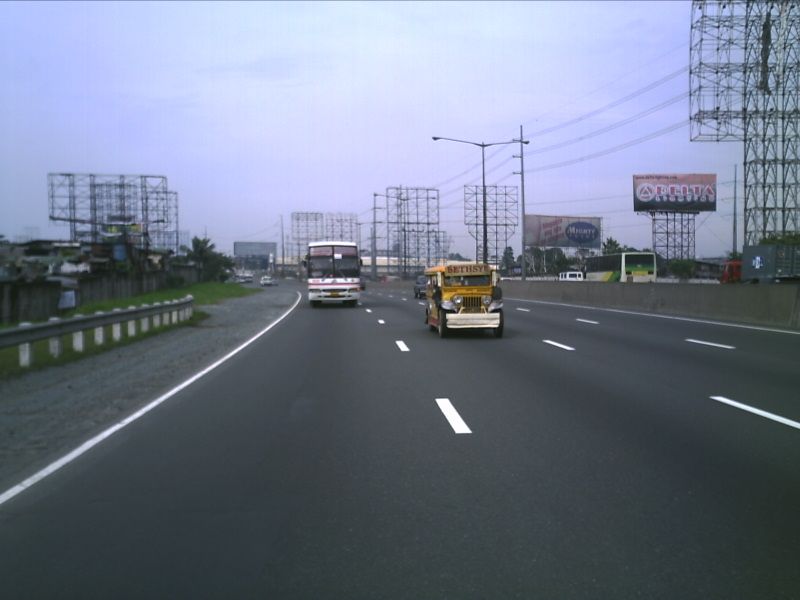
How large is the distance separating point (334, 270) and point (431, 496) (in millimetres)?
34855

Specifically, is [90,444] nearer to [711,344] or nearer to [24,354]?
[24,354]

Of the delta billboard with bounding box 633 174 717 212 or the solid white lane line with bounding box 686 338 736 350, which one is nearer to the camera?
the solid white lane line with bounding box 686 338 736 350

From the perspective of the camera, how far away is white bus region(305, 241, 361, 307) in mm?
Answer: 40906

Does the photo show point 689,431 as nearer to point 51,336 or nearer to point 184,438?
point 184,438

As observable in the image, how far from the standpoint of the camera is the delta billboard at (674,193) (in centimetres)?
6362

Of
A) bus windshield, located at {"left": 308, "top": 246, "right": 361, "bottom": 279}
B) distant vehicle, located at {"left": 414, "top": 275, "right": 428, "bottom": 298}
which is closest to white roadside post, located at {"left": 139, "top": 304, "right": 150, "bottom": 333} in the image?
bus windshield, located at {"left": 308, "top": 246, "right": 361, "bottom": 279}

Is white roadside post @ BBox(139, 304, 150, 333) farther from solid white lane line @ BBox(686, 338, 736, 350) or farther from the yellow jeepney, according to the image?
solid white lane line @ BBox(686, 338, 736, 350)

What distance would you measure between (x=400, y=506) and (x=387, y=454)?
1.78 meters

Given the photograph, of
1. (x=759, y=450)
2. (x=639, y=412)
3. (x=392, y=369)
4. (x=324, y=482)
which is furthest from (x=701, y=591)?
(x=392, y=369)

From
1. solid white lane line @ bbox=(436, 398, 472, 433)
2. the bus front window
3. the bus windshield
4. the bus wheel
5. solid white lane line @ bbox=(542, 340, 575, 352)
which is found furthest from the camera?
the bus front window

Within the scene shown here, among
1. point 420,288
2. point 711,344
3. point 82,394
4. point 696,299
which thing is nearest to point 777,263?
point 696,299

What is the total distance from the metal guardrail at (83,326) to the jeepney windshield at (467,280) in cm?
889

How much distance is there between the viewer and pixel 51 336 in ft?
54.3

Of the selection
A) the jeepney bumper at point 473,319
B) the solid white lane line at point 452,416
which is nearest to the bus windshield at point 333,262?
the jeepney bumper at point 473,319
